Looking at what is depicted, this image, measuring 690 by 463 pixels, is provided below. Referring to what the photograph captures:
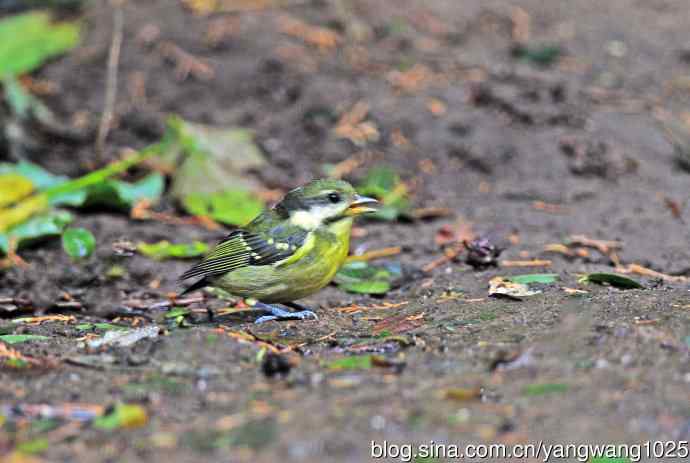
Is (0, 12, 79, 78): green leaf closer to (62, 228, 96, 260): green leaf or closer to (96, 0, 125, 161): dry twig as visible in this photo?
(96, 0, 125, 161): dry twig

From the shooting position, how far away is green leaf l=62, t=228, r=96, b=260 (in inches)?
247

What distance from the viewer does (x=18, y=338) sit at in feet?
15.0

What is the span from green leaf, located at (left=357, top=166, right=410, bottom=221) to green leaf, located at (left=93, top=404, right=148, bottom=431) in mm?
4400

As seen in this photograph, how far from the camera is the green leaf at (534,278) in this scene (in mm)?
5379

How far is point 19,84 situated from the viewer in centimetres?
887

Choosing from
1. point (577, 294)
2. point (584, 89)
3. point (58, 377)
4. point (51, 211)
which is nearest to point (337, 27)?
point (584, 89)

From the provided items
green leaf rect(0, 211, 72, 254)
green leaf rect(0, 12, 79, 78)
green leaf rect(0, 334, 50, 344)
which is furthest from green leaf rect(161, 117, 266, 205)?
green leaf rect(0, 334, 50, 344)

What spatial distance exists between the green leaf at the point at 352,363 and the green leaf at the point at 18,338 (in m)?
1.59

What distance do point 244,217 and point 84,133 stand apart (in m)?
2.08

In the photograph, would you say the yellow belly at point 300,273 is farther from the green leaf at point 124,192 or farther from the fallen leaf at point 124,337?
the green leaf at point 124,192

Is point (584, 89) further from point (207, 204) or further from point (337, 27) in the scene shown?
point (207, 204)

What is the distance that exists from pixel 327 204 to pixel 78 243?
1.89 metres

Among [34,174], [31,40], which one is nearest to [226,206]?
[34,174]

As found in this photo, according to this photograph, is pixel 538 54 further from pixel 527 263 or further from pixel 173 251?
pixel 173 251
